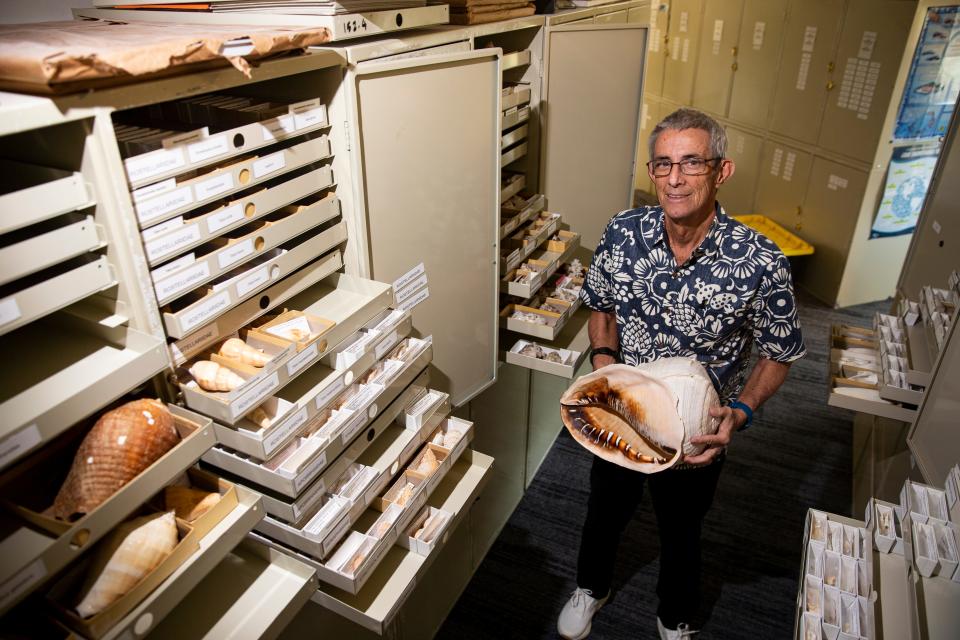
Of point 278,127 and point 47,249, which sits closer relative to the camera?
point 47,249

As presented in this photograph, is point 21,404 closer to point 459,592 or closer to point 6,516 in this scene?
point 6,516

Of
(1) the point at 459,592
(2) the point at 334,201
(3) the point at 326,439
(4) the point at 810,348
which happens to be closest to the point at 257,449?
(3) the point at 326,439

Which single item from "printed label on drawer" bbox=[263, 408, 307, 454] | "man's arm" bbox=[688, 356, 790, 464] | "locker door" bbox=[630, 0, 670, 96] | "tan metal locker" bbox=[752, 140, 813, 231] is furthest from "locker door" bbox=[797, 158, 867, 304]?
"printed label on drawer" bbox=[263, 408, 307, 454]

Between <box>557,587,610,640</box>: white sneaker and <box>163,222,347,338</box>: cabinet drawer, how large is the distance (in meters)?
1.60

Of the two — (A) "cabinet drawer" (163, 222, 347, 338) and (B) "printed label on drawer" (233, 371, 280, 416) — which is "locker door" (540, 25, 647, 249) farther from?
(B) "printed label on drawer" (233, 371, 280, 416)

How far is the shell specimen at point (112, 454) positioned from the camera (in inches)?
39.8

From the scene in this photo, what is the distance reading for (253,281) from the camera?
131 centimetres

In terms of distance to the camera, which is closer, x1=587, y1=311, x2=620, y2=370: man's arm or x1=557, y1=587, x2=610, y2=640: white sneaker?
x1=587, y1=311, x2=620, y2=370: man's arm

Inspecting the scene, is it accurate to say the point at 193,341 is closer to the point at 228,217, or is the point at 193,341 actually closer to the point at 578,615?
the point at 228,217

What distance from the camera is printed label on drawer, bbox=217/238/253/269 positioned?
123cm

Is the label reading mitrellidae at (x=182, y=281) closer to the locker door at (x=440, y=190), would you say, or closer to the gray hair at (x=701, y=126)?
the locker door at (x=440, y=190)

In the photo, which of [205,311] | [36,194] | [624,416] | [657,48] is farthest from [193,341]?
[657,48]

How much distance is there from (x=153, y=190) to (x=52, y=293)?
22 centimetres

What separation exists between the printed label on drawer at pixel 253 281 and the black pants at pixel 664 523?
4.06 ft
